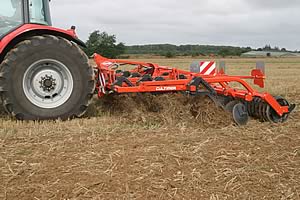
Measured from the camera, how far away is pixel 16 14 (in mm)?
5469

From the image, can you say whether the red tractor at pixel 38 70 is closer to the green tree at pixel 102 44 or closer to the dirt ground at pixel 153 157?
the dirt ground at pixel 153 157

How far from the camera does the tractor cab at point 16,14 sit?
5.43 meters

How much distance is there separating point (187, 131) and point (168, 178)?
5.38 ft

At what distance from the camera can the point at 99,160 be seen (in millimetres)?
3488

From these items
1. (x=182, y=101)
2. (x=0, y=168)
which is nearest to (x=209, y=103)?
(x=182, y=101)

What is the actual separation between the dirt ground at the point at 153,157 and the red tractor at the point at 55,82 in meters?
0.20

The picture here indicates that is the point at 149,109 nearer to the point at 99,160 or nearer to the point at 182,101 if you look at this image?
the point at 182,101

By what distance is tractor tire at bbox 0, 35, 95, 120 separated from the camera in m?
5.04

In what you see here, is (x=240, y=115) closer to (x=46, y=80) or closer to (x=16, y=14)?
(x=46, y=80)

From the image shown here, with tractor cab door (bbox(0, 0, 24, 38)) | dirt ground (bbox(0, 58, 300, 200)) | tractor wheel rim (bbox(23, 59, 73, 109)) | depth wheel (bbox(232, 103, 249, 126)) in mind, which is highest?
tractor cab door (bbox(0, 0, 24, 38))

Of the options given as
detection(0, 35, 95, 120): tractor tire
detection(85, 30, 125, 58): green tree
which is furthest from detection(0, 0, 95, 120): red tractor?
detection(85, 30, 125, 58): green tree

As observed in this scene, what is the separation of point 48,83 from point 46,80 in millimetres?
47

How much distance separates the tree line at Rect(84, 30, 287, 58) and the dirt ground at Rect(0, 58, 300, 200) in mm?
2120

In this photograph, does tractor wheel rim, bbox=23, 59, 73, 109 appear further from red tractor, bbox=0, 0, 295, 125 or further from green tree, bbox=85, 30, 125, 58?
green tree, bbox=85, 30, 125, 58
